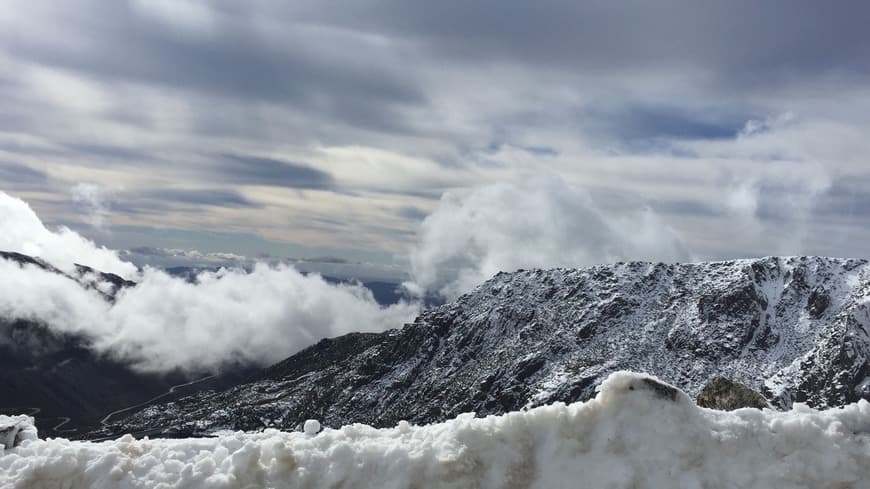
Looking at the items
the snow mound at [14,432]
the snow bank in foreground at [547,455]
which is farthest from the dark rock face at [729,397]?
the snow mound at [14,432]

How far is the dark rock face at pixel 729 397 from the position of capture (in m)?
23.6

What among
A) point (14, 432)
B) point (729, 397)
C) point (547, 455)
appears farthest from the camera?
point (729, 397)

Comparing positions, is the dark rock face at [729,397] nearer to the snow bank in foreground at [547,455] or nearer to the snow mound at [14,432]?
the snow bank in foreground at [547,455]

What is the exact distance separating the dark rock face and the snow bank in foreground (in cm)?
973

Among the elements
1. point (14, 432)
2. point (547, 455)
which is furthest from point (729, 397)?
point (14, 432)

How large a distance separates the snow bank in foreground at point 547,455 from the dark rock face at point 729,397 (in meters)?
9.73

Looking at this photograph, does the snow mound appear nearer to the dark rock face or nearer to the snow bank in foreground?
the snow bank in foreground

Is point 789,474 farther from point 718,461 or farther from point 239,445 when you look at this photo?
point 239,445

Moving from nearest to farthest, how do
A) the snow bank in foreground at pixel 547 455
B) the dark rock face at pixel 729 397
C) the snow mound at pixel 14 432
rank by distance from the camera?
the snow bank in foreground at pixel 547 455 → the snow mound at pixel 14 432 → the dark rock face at pixel 729 397

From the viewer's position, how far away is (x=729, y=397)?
79.7 feet

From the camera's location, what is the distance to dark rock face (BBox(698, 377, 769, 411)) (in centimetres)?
2364

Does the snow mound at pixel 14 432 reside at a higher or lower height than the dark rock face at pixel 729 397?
lower

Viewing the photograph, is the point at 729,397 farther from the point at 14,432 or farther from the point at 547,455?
the point at 14,432

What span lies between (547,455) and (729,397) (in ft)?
44.7
